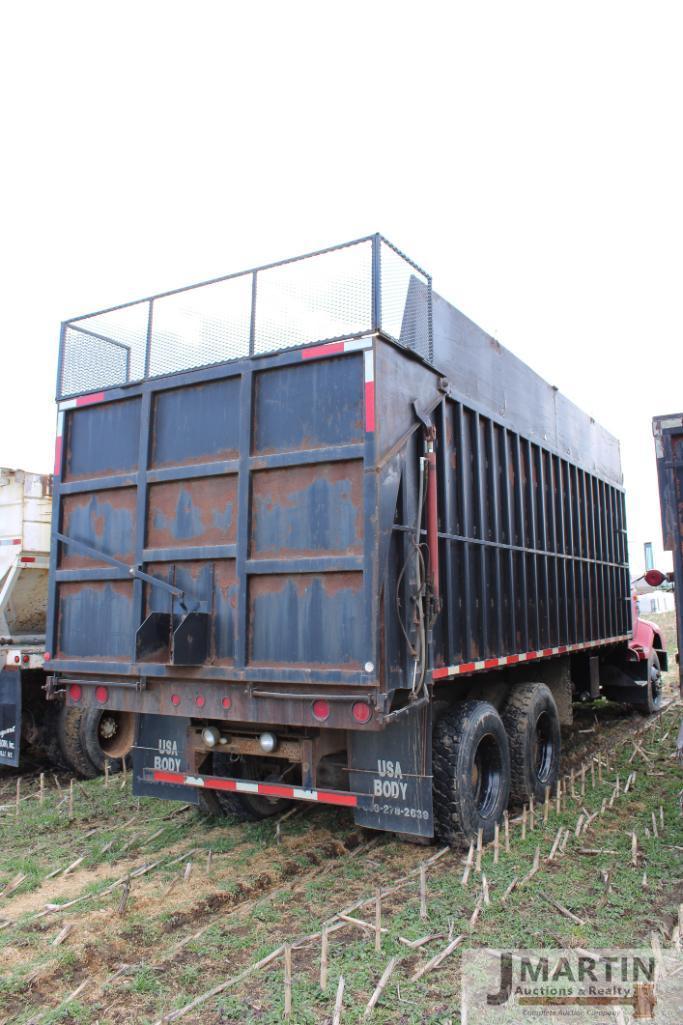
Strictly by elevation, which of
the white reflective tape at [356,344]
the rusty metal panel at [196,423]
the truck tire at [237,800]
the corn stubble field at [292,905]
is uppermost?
the white reflective tape at [356,344]

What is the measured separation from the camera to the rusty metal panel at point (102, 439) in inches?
232

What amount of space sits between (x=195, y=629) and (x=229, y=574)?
43 cm

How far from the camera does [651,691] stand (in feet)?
39.3

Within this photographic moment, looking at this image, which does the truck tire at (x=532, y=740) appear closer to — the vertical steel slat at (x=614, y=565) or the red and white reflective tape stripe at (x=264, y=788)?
the red and white reflective tape stripe at (x=264, y=788)

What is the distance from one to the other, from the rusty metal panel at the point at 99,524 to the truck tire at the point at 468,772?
8.76 feet

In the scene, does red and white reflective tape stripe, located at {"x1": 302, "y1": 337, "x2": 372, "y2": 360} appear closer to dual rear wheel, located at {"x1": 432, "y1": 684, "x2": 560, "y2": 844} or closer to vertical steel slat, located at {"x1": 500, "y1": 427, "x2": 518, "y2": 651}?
vertical steel slat, located at {"x1": 500, "y1": 427, "x2": 518, "y2": 651}

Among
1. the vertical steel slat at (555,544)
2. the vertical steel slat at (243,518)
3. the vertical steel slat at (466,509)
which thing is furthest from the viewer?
the vertical steel slat at (555,544)

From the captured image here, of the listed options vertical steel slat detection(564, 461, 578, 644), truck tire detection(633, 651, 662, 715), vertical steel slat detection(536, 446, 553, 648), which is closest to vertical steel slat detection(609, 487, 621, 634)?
truck tire detection(633, 651, 662, 715)

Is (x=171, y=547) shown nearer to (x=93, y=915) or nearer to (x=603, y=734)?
(x=93, y=915)

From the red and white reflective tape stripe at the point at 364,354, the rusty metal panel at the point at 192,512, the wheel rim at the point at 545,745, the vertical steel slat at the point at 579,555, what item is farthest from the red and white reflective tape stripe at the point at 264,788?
the vertical steel slat at the point at 579,555

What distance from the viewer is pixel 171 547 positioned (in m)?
5.51

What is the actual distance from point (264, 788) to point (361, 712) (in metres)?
1.12

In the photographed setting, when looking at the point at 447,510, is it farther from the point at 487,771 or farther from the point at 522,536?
the point at 487,771

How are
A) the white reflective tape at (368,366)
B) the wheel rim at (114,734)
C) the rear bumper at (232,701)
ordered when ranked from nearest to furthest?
1. the rear bumper at (232,701)
2. the white reflective tape at (368,366)
3. the wheel rim at (114,734)
